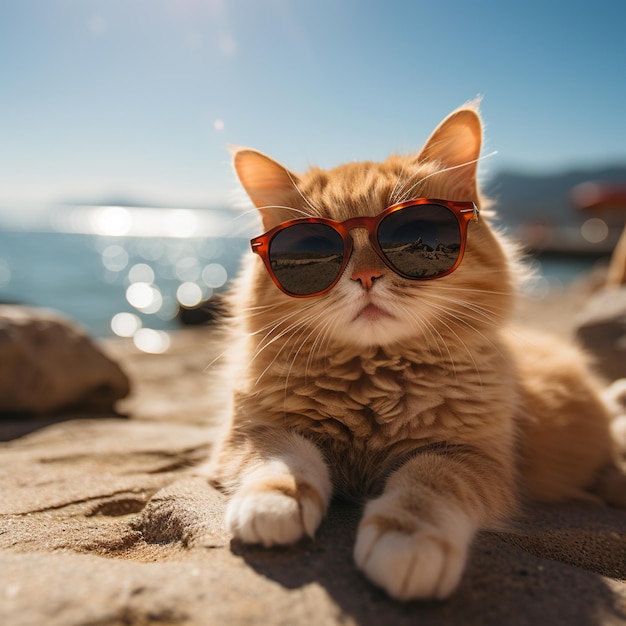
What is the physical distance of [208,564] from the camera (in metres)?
1.10

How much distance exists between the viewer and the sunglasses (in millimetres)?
1591

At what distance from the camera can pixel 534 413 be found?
2109mm

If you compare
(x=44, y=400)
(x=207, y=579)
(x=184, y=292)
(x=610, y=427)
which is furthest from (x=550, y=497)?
(x=184, y=292)

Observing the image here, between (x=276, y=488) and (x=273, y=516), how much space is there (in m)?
0.10

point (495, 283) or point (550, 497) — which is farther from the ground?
point (495, 283)

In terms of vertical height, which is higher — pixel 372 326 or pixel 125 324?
pixel 372 326

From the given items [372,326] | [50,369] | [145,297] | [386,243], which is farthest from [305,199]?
[145,297]

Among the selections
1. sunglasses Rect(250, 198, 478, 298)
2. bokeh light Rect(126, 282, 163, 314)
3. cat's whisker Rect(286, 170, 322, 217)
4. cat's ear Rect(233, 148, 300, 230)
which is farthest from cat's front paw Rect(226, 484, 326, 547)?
bokeh light Rect(126, 282, 163, 314)

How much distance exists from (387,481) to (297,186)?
112cm

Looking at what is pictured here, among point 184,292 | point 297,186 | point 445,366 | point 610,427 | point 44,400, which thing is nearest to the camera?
point 445,366

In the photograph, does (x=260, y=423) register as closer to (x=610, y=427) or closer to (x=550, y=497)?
(x=550, y=497)

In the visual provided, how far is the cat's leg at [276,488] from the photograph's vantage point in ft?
3.76

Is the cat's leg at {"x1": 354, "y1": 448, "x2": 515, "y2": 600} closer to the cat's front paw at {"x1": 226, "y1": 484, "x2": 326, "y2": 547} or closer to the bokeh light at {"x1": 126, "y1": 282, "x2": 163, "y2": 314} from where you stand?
the cat's front paw at {"x1": 226, "y1": 484, "x2": 326, "y2": 547}

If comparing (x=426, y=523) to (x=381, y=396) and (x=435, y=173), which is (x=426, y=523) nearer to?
(x=381, y=396)
